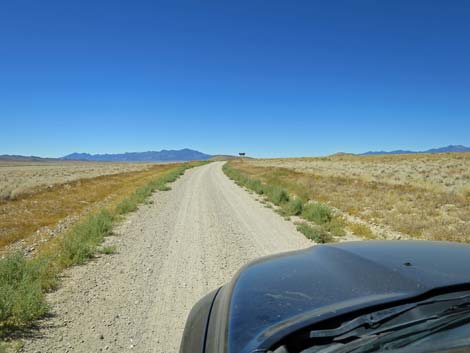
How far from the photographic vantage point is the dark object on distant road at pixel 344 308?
144cm

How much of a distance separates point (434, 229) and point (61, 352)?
9.21 meters

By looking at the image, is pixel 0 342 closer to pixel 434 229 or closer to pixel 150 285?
pixel 150 285

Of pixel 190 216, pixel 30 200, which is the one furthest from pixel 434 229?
pixel 30 200

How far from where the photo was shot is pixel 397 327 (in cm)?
147

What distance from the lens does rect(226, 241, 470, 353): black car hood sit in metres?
1.59

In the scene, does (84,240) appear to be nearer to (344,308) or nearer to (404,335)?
(344,308)

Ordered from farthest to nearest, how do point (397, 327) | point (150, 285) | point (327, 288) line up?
1. point (150, 285)
2. point (327, 288)
3. point (397, 327)

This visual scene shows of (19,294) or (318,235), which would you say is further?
(318,235)

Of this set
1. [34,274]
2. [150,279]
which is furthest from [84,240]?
[150,279]

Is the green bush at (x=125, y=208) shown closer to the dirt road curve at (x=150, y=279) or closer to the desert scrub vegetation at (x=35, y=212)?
the desert scrub vegetation at (x=35, y=212)

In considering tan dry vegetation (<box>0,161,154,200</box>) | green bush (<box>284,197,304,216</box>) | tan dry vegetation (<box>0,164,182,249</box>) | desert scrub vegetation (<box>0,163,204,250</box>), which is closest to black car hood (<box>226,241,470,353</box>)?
green bush (<box>284,197,304,216</box>)

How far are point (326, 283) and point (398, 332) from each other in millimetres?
590

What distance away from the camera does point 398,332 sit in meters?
1.45

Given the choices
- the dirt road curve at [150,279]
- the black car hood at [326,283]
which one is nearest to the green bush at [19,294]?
the dirt road curve at [150,279]
